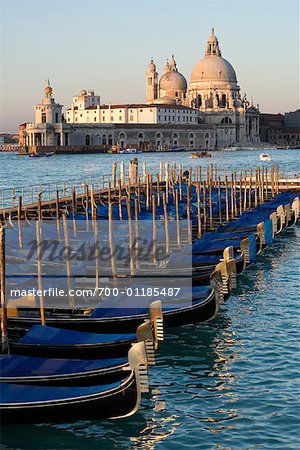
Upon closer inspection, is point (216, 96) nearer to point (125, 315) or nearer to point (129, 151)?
point (129, 151)

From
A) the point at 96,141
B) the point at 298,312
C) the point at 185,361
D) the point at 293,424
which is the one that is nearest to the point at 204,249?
the point at 298,312

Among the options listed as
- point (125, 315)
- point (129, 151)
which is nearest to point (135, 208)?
point (125, 315)

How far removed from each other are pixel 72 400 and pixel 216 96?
343ft

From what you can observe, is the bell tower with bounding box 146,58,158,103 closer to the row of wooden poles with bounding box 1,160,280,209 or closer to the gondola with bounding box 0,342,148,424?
the row of wooden poles with bounding box 1,160,280,209

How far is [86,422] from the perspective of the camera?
27.8 ft

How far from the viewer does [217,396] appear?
9.41 m

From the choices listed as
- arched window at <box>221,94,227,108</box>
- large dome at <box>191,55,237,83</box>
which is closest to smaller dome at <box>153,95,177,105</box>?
large dome at <box>191,55,237,83</box>

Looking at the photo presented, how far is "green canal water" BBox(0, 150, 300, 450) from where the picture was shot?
825 cm

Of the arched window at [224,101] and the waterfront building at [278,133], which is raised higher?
the arched window at [224,101]

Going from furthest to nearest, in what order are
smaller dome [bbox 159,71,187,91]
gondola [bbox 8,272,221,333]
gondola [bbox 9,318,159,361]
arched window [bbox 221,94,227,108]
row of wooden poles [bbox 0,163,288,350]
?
smaller dome [bbox 159,71,187,91], arched window [bbox 221,94,227,108], row of wooden poles [bbox 0,163,288,350], gondola [bbox 8,272,221,333], gondola [bbox 9,318,159,361]

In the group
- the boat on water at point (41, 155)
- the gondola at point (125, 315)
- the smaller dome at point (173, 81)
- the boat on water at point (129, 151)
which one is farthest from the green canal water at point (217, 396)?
the smaller dome at point (173, 81)

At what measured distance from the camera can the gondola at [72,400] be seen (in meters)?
8.05

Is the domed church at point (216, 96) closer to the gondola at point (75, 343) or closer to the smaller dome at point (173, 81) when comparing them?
the smaller dome at point (173, 81)

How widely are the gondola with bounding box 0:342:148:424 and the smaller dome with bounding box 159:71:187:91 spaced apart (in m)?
108
